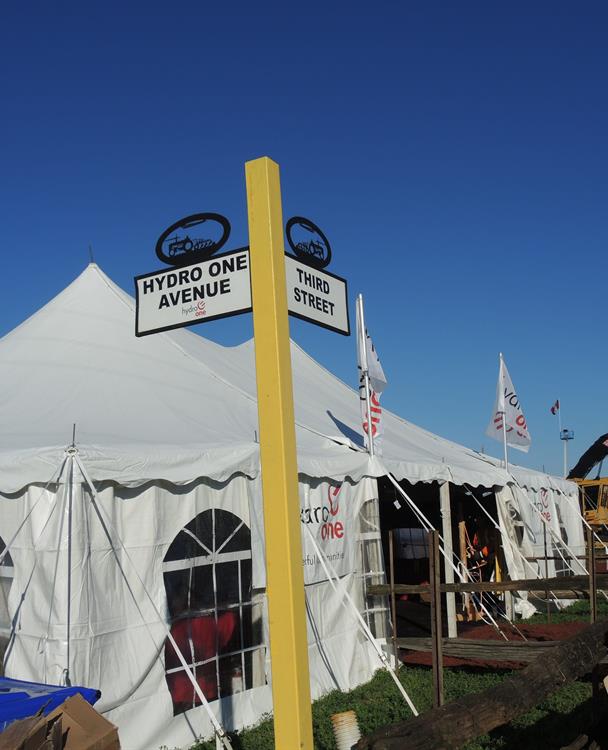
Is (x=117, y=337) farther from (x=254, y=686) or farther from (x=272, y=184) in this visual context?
(x=272, y=184)

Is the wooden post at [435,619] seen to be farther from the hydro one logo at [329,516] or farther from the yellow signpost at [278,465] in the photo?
the yellow signpost at [278,465]

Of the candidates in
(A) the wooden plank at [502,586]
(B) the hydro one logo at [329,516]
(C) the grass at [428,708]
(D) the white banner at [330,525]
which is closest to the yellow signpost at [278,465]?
(C) the grass at [428,708]

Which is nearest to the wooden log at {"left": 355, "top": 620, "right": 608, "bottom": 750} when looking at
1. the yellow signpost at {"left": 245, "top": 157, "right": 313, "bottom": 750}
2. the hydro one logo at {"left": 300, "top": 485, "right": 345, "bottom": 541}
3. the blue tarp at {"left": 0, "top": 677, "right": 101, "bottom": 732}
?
the yellow signpost at {"left": 245, "top": 157, "right": 313, "bottom": 750}

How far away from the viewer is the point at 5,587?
17.6 feet

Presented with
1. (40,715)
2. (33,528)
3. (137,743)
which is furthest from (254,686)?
(40,715)

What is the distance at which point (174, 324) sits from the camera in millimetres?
3496

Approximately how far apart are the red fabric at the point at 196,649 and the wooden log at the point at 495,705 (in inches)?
104

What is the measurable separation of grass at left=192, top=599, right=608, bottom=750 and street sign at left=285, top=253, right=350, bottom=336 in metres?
3.33

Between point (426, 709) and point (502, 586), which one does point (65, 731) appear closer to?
point (426, 709)

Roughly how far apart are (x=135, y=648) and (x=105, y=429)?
164 centimetres

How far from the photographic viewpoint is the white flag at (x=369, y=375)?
8.52 m

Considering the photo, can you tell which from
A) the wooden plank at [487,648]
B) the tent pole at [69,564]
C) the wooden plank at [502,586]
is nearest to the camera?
the tent pole at [69,564]

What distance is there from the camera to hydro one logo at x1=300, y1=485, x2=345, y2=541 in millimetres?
7382

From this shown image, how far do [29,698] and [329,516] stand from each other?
14.3 feet
